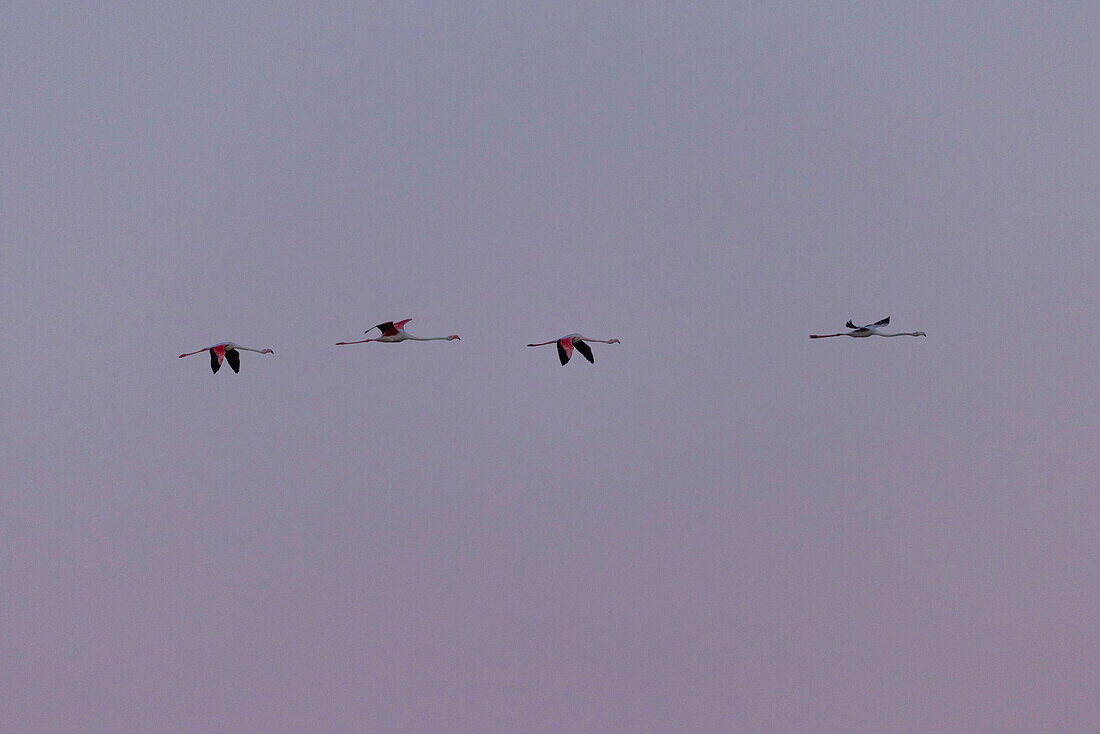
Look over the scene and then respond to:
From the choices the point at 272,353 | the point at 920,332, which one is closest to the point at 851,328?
the point at 920,332

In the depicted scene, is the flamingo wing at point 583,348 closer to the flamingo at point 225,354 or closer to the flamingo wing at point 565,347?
the flamingo wing at point 565,347

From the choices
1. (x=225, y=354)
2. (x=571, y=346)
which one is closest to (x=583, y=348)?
(x=571, y=346)

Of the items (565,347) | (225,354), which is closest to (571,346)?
(565,347)

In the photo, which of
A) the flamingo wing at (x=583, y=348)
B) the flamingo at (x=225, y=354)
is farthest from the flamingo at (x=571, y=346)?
the flamingo at (x=225, y=354)

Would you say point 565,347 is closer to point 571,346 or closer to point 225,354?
point 571,346

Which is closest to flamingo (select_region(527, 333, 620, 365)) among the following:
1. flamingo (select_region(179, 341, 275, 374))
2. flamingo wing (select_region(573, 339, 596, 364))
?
flamingo wing (select_region(573, 339, 596, 364))

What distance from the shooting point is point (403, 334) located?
26.9 metres

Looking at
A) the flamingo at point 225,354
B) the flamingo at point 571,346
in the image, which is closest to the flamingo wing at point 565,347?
the flamingo at point 571,346

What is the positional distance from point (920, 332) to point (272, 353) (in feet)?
44.4

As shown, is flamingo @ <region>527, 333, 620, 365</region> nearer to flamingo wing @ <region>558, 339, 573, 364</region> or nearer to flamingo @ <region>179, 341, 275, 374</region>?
flamingo wing @ <region>558, 339, 573, 364</region>

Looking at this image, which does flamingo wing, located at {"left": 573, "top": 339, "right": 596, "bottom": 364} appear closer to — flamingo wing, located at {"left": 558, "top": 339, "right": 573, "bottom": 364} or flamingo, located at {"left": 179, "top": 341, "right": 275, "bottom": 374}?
flamingo wing, located at {"left": 558, "top": 339, "right": 573, "bottom": 364}

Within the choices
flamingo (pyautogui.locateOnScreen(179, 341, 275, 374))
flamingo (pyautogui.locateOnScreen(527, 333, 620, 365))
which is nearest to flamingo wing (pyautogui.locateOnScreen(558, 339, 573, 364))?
flamingo (pyautogui.locateOnScreen(527, 333, 620, 365))

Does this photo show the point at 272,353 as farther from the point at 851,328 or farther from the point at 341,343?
the point at 851,328

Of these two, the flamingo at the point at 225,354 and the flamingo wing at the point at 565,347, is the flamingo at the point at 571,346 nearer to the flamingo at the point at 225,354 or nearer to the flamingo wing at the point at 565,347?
the flamingo wing at the point at 565,347
